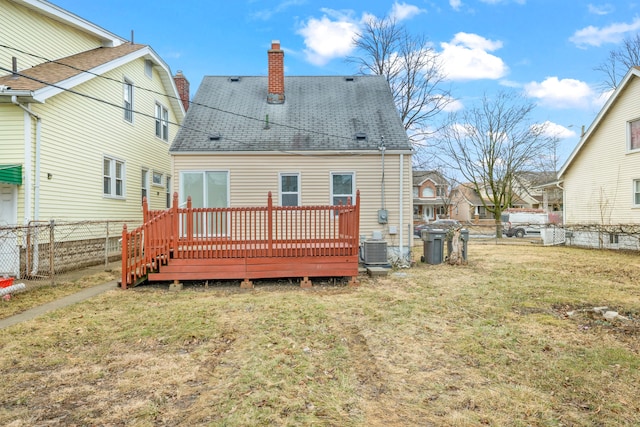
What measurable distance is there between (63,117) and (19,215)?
293 cm

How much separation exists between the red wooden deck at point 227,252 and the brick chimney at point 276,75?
6.30 m

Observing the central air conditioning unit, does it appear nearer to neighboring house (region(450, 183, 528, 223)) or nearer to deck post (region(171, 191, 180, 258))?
deck post (region(171, 191, 180, 258))

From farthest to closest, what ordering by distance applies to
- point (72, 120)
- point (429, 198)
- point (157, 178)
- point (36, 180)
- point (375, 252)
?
point (429, 198), point (157, 178), point (72, 120), point (375, 252), point (36, 180)

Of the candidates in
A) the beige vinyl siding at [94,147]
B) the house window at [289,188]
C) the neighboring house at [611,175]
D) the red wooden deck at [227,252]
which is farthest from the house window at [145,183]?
the neighboring house at [611,175]

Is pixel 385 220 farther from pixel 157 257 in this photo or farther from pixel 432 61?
pixel 432 61

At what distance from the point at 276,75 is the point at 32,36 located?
7.29 meters

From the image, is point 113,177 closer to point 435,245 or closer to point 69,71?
point 69,71

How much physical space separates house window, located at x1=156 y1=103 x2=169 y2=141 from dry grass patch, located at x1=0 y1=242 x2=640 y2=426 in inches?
417

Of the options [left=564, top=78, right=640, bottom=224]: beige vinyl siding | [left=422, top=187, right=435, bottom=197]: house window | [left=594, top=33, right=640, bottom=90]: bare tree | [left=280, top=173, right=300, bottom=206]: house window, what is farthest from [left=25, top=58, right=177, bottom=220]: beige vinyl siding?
[left=422, top=187, right=435, bottom=197]: house window

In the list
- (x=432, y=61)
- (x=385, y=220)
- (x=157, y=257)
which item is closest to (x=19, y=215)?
(x=157, y=257)

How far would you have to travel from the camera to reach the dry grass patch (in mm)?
2742

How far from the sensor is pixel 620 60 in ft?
76.2

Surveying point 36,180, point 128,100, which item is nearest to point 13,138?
point 36,180

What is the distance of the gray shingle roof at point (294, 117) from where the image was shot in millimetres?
10516
